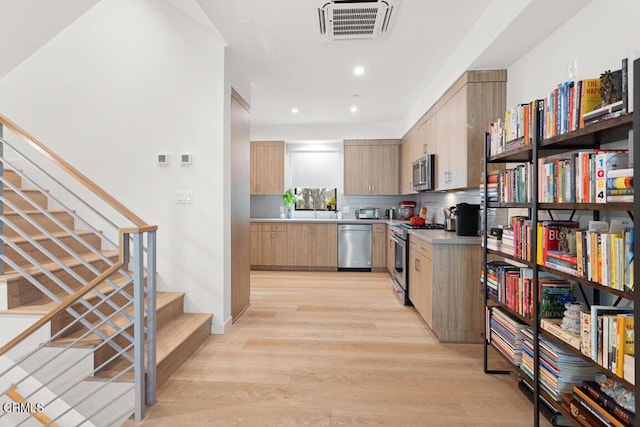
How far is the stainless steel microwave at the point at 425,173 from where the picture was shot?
4.16 meters

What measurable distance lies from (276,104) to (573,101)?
4.20 metres

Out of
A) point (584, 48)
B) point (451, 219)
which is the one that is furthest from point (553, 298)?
point (451, 219)

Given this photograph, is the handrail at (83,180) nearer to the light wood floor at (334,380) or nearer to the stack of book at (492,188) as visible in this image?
the light wood floor at (334,380)

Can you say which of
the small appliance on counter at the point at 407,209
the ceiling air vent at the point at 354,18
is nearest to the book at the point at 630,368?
the ceiling air vent at the point at 354,18

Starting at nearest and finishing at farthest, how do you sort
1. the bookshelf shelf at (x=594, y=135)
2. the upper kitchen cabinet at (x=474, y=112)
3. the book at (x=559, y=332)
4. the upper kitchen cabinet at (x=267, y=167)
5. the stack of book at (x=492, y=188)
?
the bookshelf shelf at (x=594, y=135), the book at (x=559, y=332), the stack of book at (x=492, y=188), the upper kitchen cabinet at (x=474, y=112), the upper kitchen cabinet at (x=267, y=167)

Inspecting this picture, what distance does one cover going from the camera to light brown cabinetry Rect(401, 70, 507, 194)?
3139 mm

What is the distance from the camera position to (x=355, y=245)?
239 inches

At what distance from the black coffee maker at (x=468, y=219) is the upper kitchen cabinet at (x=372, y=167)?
10.1 feet

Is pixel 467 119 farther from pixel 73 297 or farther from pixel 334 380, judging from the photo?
pixel 73 297

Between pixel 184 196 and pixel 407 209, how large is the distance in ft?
13.4

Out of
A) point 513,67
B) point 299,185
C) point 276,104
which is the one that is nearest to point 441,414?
point 513,67

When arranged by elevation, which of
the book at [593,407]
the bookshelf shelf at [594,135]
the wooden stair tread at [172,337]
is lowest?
the wooden stair tread at [172,337]

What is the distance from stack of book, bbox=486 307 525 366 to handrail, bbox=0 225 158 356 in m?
2.28

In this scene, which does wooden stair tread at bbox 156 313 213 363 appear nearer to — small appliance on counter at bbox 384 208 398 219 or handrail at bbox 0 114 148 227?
handrail at bbox 0 114 148 227
